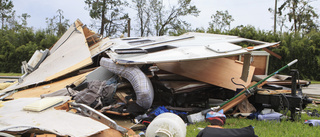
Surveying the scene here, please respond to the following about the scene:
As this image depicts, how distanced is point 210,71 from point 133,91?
2172 mm

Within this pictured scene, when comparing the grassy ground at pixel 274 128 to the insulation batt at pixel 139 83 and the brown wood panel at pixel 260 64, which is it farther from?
the brown wood panel at pixel 260 64

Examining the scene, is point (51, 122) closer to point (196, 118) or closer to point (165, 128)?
point (165, 128)

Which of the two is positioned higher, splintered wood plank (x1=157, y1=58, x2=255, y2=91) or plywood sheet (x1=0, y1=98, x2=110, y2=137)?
splintered wood plank (x1=157, y1=58, x2=255, y2=91)

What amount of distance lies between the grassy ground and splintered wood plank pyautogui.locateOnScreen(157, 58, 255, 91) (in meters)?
1.40

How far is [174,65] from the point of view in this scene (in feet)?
20.9

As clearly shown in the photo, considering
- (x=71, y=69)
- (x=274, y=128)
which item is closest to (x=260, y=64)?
(x=274, y=128)

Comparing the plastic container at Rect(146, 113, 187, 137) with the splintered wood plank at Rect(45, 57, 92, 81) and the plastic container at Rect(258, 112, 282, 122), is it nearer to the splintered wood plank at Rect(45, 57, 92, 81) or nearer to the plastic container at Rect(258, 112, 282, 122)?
the plastic container at Rect(258, 112, 282, 122)

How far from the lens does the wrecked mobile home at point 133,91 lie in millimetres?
3283

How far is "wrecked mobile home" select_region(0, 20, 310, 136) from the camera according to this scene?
3283 mm

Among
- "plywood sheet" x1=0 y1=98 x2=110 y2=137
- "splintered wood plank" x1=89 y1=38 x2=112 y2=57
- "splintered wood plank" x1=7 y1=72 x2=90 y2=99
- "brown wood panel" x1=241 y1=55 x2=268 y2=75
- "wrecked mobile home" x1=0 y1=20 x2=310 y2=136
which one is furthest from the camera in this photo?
"brown wood panel" x1=241 y1=55 x2=268 y2=75

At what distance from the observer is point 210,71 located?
632 cm

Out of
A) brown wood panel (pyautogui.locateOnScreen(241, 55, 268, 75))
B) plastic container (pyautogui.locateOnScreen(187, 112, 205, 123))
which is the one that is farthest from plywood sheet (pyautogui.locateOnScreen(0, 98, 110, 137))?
brown wood panel (pyautogui.locateOnScreen(241, 55, 268, 75))

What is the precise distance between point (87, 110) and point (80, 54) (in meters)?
3.49

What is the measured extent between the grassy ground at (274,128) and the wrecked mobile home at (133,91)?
331 millimetres
